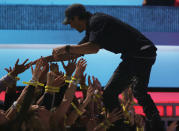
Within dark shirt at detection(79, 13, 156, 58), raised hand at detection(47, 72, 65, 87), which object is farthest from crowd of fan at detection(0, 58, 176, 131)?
dark shirt at detection(79, 13, 156, 58)

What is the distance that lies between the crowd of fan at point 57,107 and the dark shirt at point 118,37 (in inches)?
9.3

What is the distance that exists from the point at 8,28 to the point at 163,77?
2605 millimetres

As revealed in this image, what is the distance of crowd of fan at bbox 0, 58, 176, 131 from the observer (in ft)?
2.11

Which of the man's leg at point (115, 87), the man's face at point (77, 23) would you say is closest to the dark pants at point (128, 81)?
the man's leg at point (115, 87)

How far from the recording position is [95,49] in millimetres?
1610

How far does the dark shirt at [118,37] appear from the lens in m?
1.61

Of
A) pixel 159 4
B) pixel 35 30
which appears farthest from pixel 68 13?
pixel 159 4

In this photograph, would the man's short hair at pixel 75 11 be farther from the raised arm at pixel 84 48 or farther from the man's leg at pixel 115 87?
the man's leg at pixel 115 87

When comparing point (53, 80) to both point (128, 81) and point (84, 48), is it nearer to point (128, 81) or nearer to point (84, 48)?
point (84, 48)

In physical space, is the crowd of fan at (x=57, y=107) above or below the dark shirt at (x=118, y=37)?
below

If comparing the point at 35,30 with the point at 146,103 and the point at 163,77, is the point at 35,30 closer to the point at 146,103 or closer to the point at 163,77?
the point at 163,77

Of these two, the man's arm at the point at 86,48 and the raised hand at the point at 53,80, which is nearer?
the raised hand at the point at 53,80

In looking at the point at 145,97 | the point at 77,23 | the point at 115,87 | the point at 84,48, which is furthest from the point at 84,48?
the point at 145,97

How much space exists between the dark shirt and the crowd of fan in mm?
236
